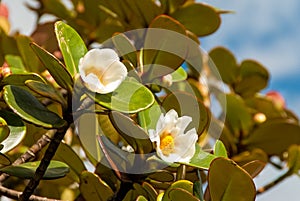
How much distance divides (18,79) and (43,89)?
52 millimetres

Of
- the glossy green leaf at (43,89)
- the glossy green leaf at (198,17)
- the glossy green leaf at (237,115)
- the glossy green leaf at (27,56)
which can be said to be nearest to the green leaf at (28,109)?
the glossy green leaf at (43,89)

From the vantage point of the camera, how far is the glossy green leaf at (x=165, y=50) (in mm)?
923

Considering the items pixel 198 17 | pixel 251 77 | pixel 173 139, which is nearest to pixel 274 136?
pixel 251 77

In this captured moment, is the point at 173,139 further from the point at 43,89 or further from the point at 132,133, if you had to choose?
the point at 43,89

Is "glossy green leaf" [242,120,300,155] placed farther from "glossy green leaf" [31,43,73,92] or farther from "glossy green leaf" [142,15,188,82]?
"glossy green leaf" [31,43,73,92]

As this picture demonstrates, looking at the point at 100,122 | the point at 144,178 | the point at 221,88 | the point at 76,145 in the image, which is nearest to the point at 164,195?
the point at 144,178

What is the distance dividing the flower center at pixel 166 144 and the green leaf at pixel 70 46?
5.6 inches

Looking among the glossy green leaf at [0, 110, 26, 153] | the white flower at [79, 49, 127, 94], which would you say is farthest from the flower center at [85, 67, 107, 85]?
the glossy green leaf at [0, 110, 26, 153]

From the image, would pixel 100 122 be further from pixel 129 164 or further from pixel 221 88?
pixel 221 88

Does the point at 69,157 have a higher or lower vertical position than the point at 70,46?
lower

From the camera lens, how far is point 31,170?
0.76 meters

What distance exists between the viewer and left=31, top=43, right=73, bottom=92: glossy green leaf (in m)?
0.69

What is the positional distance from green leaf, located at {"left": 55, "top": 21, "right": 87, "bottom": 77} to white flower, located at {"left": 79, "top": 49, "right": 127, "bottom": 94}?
18 mm

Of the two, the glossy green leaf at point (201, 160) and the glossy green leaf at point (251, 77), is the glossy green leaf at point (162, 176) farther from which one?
the glossy green leaf at point (251, 77)
